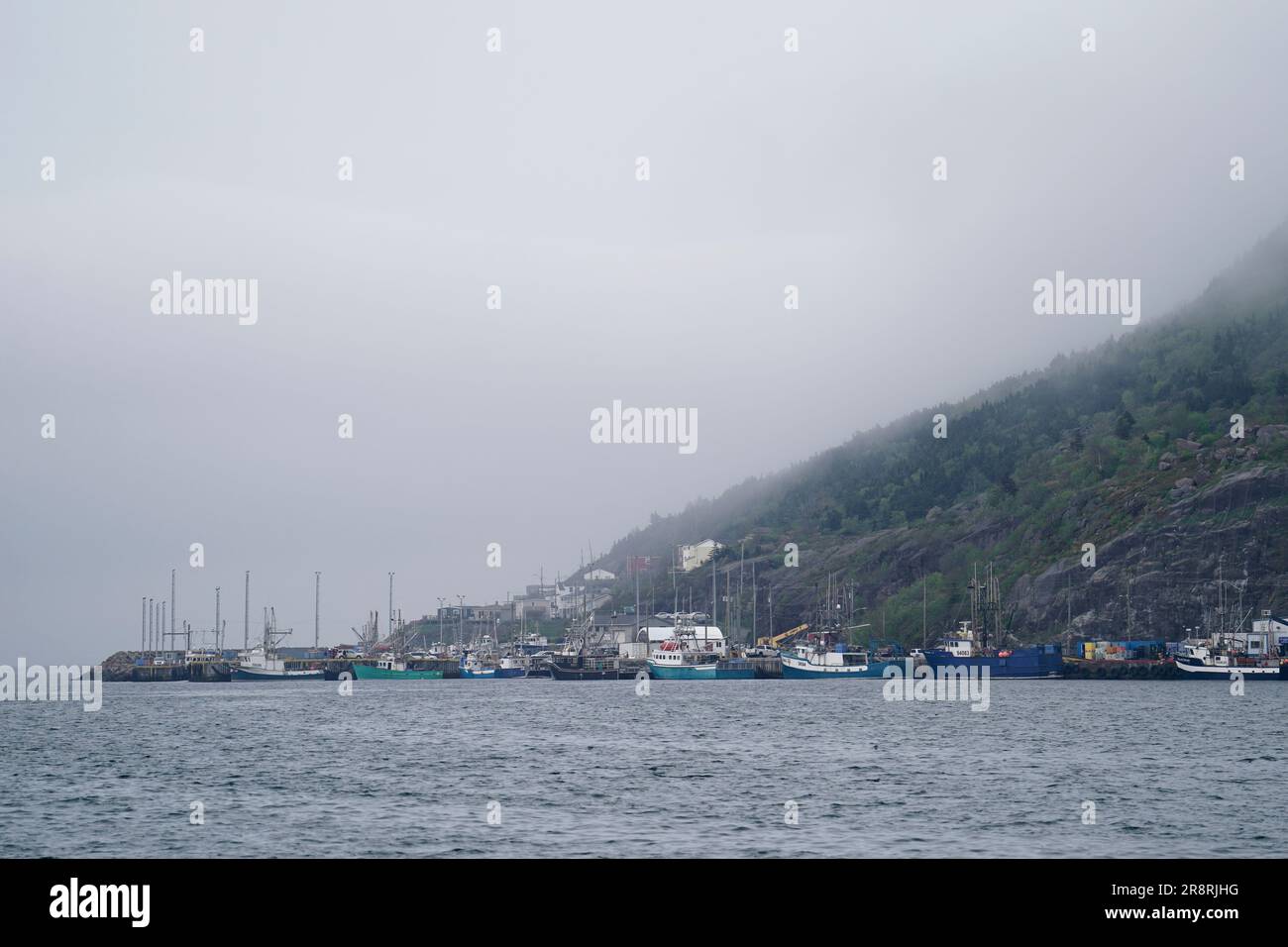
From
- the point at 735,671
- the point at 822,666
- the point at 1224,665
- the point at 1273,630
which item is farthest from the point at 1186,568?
the point at 735,671

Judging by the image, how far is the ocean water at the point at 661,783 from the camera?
121ft

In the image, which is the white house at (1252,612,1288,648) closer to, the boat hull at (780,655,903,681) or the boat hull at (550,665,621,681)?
the boat hull at (780,655,903,681)

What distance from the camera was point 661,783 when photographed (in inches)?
2028

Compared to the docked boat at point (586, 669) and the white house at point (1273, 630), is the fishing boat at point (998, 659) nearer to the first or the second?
the white house at point (1273, 630)

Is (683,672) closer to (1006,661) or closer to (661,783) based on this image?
(1006,661)

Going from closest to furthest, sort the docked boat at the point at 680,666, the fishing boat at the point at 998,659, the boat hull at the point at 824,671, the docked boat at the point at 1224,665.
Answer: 1. the docked boat at the point at 1224,665
2. the fishing boat at the point at 998,659
3. the boat hull at the point at 824,671
4. the docked boat at the point at 680,666

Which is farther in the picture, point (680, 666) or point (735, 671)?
point (735, 671)

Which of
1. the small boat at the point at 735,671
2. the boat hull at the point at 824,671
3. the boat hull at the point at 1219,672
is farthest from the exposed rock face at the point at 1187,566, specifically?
the small boat at the point at 735,671

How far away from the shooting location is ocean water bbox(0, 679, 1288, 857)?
121ft

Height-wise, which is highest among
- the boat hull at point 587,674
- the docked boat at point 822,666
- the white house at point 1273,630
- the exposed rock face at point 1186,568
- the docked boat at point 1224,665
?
the exposed rock face at point 1186,568

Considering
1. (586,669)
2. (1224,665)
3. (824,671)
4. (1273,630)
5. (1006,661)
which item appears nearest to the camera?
(1224,665)

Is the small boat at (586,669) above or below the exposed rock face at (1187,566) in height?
below
